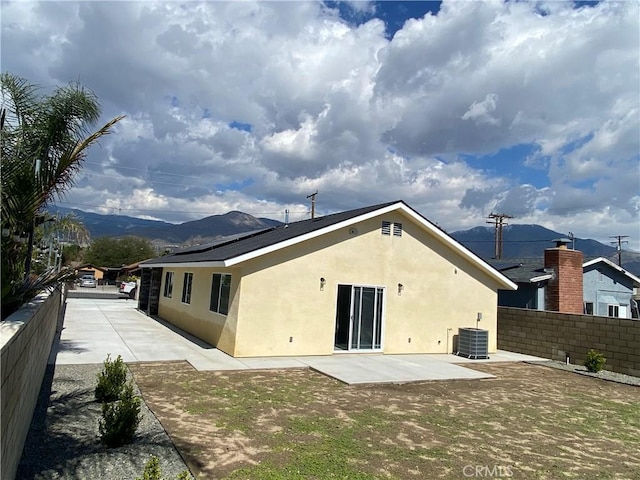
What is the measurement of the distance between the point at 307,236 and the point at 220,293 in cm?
317

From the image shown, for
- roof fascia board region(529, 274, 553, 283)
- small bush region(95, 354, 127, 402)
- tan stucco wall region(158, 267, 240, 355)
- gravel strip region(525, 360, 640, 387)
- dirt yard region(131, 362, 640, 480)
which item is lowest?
dirt yard region(131, 362, 640, 480)

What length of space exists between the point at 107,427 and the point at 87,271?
205 ft

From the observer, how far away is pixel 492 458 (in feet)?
17.5

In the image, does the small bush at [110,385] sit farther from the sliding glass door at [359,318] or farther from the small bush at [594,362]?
the small bush at [594,362]

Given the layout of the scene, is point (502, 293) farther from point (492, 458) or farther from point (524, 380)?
point (492, 458)

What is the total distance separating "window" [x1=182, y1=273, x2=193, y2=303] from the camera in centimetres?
1612

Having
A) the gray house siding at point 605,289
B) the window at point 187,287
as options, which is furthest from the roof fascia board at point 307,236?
the gray house siding at point 605,289

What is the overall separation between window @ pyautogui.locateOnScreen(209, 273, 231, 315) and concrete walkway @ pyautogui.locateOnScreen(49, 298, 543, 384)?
43.8 inches

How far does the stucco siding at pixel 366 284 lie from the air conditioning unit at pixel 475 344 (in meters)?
0.66

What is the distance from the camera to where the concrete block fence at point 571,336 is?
12.2m

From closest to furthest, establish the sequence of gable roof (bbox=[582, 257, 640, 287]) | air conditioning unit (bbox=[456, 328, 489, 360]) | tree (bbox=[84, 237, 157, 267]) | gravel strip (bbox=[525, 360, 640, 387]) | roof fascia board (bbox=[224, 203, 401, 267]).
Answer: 1. roof fascia board (bbox=[224, 203, 401, 267])
2. gravel strip (bbox=[525, 360, 640, 387])
3. air conditioning unit (bbox=[456, 328, 489, 360])
4. gable roof (bbox=[582, 257, 640, 287])
5. tree (bbox=[84, 237, 157, 267])

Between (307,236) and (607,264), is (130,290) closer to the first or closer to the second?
(307,236)

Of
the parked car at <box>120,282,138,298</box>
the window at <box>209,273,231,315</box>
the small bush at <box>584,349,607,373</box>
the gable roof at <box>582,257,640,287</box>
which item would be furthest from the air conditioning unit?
the parked car at <box>120,282,138,298</box>

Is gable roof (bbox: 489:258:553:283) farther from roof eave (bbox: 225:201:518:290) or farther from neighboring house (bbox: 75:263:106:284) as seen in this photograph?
neighboring house (bbox: 75:263:106:284)
